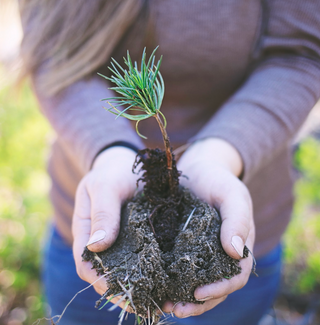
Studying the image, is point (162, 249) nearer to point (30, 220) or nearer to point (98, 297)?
point (98, 297)

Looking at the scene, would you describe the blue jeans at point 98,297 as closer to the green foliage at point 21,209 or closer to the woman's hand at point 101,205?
the woman's hand at point 101,205

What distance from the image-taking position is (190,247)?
2.40 feet

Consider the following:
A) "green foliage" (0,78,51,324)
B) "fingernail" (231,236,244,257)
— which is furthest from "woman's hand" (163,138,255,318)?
"green foliage" (0,78,51,324)

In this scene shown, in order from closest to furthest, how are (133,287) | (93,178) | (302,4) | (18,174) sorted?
(133,287) < (93,178) < (302,4) < (18,174)

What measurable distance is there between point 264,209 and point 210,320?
53cm

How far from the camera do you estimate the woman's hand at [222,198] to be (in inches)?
26.7

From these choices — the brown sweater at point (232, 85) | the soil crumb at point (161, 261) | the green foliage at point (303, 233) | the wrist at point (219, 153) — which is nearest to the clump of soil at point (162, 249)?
the soil crumb at point (161, 261)

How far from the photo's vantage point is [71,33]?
105cm

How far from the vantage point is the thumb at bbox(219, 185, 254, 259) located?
2.23 ft

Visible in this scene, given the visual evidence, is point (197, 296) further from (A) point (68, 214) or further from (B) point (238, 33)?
(B) point (238, 33)

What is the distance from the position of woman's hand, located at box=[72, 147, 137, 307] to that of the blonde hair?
0.39 metres

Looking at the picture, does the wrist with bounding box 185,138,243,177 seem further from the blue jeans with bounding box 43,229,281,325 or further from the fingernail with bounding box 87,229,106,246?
the blue jeans with bounding box 43,229,281,325

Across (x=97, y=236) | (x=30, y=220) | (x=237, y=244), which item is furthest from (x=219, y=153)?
(x=30, y=220)

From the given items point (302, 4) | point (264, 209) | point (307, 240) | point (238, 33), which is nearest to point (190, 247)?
point (264, 209)
